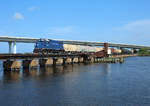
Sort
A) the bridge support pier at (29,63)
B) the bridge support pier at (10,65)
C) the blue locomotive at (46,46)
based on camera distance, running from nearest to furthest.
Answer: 1. the bridge support pier at (10,65)
2. the bridge support pier at (29,63)
3. the blue locomotive at (46,46)

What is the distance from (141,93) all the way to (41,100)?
44.0 feet

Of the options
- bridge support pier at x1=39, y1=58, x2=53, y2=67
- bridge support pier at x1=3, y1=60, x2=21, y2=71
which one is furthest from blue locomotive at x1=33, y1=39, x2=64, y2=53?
→ bridge support pier at x1=3, y1=60, x2=21, y2=71

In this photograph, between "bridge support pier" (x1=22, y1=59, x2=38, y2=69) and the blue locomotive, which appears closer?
"bridge support pier" (x1=22, y1=59, x2=38, y2=69)

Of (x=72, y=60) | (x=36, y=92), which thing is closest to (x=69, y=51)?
(x=72, y=60)

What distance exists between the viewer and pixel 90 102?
2277 cm

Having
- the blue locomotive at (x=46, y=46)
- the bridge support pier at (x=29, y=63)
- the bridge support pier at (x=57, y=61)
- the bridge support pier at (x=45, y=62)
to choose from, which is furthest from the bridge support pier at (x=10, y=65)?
the bridge support pier at (x=57, y=61)

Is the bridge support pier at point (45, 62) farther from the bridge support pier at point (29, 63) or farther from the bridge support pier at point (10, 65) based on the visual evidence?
the bridge support pier at point (10, 65)

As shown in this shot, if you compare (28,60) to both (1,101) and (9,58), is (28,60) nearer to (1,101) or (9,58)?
(9,58)

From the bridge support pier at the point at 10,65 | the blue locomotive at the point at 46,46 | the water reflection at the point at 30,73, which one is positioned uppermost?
the blue locomotive at the point at 46,46

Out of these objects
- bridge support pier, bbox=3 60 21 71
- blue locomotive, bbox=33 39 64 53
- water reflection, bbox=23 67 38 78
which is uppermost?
blue locomotive, bbox=33 39 64 53

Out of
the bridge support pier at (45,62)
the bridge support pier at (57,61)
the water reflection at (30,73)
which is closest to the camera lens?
the water reflection at (30,73)

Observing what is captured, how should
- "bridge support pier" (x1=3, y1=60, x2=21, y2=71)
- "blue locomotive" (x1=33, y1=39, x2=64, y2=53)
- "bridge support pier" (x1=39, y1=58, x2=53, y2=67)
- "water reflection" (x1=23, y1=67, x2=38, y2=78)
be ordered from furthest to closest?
1. "blue locomotive" (x1=33, y1=39, x2=64, y2=53)
2. "bridge support pier" (x1=39, y1=58, x2=53, y2=67)
3. "bridge support pier" (x1=3, y1=60, x2=21, y2=71)
4. "water reflection" (x1=23, y1=67, x2=38, y2=78)

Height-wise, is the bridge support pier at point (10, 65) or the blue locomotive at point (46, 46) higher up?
the blue locomotive at point (46, 46)

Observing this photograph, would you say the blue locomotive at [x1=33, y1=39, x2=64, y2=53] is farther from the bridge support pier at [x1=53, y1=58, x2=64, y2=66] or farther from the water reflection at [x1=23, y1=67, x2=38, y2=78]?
the water reflection at [x1=23, y1=67, x2=38, y2=78]
